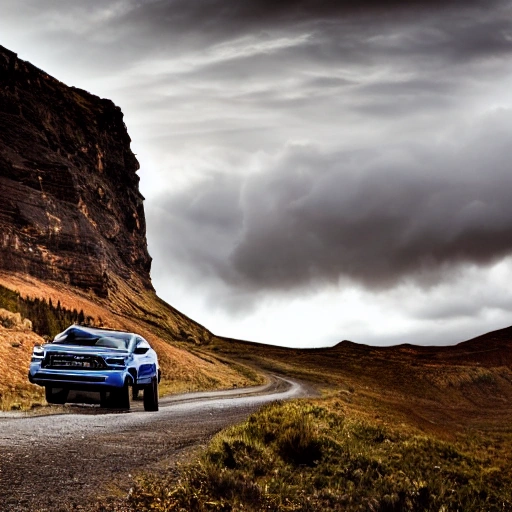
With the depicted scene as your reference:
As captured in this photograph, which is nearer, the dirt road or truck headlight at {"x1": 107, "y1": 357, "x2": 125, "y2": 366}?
the dirt road

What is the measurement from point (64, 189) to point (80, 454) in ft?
374

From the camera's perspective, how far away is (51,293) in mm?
94500

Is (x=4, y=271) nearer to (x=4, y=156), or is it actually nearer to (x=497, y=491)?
(x=4, y=156)

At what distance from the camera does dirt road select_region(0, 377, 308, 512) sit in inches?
277

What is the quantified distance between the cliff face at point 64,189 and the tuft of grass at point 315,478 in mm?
91779

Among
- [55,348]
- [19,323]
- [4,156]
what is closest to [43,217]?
[4,156]

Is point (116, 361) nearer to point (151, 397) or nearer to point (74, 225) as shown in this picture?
point (151, 397)

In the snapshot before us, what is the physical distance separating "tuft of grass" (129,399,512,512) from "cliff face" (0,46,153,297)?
9178 cm

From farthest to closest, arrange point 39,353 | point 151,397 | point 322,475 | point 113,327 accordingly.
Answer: point 113,327 < point 151,397 < point 39,353 < point 322,475

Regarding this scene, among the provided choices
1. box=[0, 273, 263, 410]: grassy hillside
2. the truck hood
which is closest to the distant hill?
box=[0, 273, 263, 410]: grassy hillside

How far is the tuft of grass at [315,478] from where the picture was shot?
7.89 metres

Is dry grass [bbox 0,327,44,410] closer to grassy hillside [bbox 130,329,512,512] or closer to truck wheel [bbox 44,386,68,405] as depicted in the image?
truck wheel [bbox 44,386,68,405]

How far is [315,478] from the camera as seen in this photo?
392 inches

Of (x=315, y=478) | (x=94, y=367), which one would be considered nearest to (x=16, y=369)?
(x=94, y=367)
